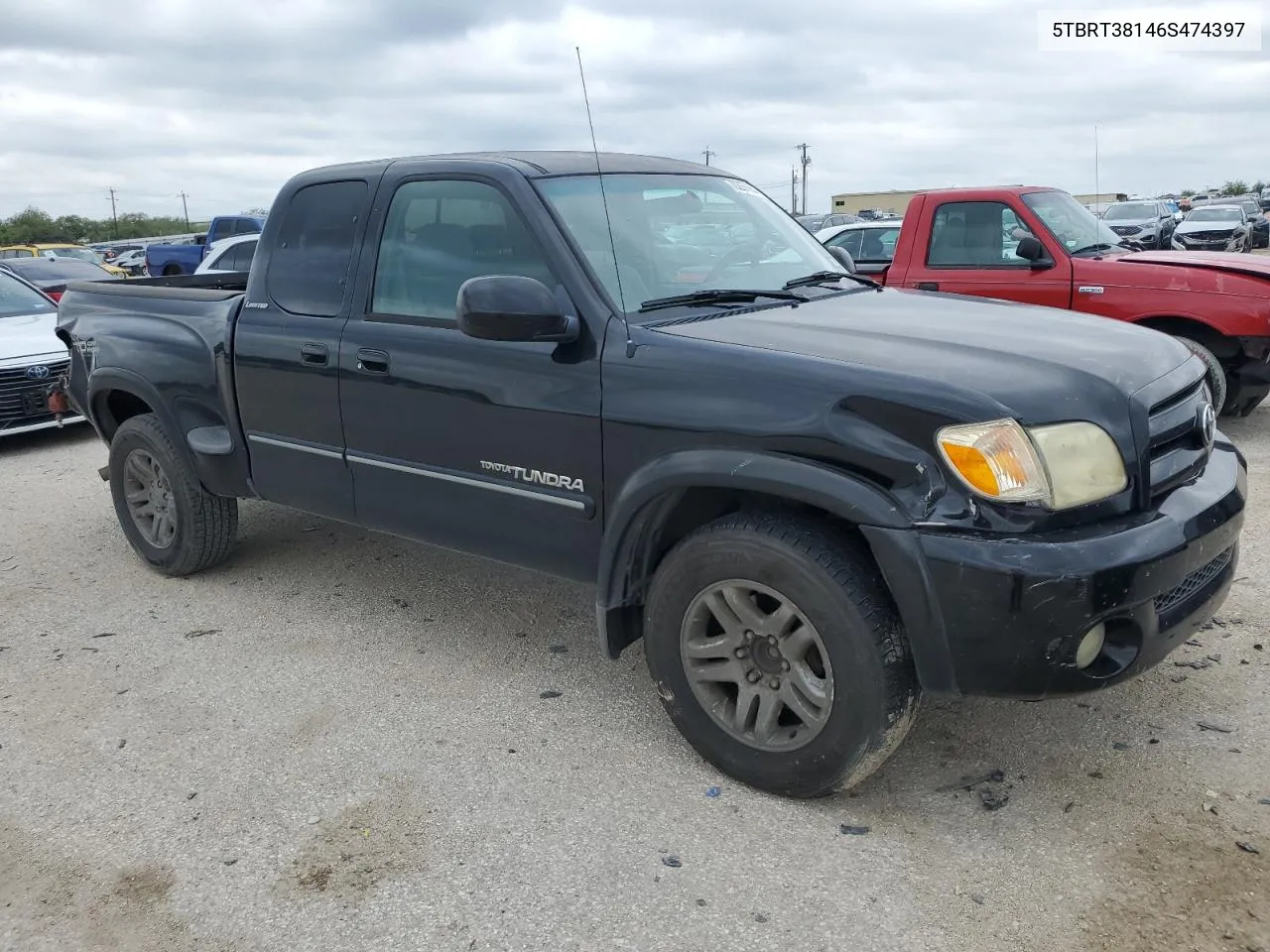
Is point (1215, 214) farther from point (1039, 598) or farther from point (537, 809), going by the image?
point (537, 809)

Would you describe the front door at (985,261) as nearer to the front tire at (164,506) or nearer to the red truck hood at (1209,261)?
the red truck hood at (1209,261)

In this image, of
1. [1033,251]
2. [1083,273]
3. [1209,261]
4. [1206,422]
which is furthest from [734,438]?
[1209,261]

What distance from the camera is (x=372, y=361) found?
387 cm

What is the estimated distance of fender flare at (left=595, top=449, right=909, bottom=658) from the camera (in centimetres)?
269

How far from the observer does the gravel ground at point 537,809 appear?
2.60 metres

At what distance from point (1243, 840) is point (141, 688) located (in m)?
3.74

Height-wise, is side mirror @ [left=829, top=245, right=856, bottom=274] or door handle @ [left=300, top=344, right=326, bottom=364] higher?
side mirror @ [left=829, top=245, right=856, bottom=274]

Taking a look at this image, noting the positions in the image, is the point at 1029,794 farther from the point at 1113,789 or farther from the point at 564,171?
the point at 564,171

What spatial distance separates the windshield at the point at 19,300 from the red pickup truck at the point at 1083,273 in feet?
25.2

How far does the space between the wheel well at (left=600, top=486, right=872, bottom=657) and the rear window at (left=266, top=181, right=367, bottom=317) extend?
1.67 m

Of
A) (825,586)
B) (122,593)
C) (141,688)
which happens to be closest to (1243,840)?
(825,586)

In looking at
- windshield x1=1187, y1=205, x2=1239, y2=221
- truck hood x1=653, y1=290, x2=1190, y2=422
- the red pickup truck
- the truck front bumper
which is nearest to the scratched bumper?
the truck front bumper

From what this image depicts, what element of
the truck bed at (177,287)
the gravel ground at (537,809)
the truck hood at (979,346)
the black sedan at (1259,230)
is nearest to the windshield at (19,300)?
the truck bed at (177,287)

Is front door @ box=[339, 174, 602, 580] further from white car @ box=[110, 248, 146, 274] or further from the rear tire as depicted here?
white car @ box=[110, 248, 146, 274]
